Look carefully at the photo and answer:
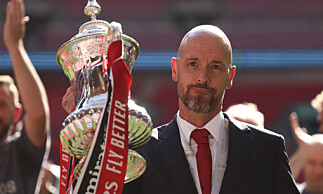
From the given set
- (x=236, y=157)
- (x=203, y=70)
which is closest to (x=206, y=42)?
(x=203, y=70)

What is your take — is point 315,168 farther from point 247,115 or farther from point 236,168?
point 236,168

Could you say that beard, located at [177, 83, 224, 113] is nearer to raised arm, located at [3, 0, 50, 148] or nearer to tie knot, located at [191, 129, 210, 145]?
tie knot, located at [191, 129, 210, 145]

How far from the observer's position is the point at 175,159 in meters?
1.88

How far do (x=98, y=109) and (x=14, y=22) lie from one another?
479 mm

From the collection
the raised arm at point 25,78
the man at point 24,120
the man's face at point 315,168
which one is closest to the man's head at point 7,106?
the man at point 24,120

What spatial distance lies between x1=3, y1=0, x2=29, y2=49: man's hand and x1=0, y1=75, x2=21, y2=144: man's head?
0.60 metres

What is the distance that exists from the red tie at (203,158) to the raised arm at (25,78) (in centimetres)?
55

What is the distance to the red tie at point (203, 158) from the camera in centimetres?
183

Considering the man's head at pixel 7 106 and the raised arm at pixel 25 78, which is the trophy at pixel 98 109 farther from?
the man's head at pixel 7 106

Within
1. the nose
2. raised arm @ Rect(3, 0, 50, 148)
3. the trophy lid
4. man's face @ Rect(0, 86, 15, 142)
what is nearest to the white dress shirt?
the nose

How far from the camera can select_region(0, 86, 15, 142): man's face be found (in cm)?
243

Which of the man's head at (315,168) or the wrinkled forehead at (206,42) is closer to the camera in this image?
the wrinkled forehead at (206,42)

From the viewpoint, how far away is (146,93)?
1232 cm

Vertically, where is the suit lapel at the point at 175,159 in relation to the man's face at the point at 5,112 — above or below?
below
